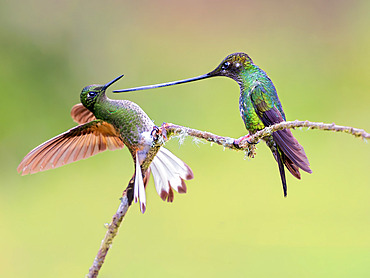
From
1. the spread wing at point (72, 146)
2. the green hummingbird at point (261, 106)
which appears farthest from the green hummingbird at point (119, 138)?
the green hummingbird at point (261, 106)

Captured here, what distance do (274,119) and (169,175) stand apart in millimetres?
208

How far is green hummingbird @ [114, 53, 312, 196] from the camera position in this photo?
0.50 metres

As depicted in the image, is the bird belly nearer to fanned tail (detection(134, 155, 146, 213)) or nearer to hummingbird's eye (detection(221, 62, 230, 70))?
hummingbird's eye (detection(221, 62, 230, 70))

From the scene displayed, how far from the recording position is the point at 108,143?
2.48 feet

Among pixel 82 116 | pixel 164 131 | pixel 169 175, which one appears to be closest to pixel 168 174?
pixel 169 175

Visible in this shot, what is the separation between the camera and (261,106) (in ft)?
1.92

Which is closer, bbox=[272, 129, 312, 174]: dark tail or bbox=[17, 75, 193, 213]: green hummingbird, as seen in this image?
bbox=[272, 129, 312, 174]: dark tail

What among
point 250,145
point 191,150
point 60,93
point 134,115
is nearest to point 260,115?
point 250,145

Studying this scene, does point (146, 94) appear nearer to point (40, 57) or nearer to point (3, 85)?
point (40, 57)

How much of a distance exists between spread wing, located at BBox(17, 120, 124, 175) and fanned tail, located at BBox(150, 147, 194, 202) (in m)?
0.08

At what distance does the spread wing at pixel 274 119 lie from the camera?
495 mm

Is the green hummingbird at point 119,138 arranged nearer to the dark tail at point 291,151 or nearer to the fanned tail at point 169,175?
the fanned tail at point 169,175

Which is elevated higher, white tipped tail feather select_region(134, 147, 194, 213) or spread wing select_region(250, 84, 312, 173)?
spread wing select_region(250, 84, 312, 173)

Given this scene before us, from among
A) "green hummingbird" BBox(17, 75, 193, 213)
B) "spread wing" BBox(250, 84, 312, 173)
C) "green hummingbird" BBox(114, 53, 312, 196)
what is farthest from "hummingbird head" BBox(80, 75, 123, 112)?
"spread wing" BBox(250, 84, 312, 173)
